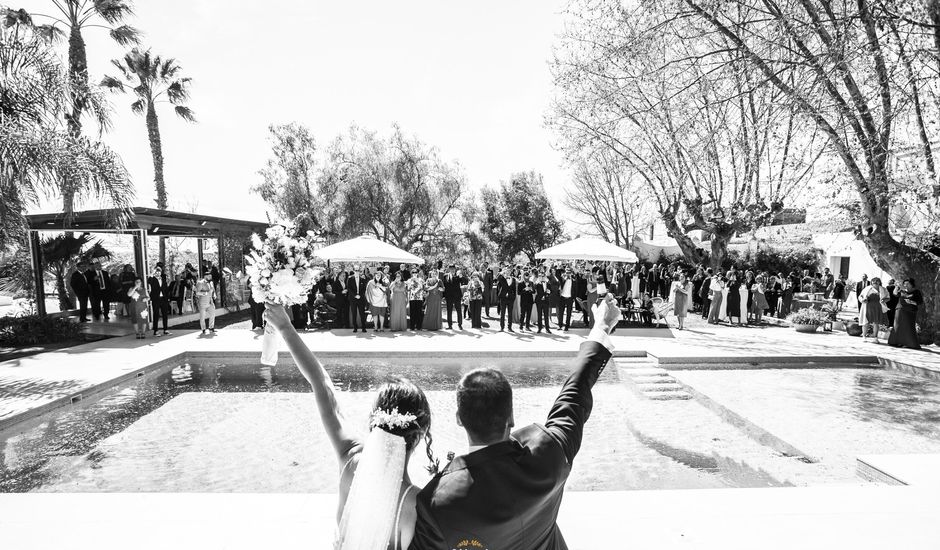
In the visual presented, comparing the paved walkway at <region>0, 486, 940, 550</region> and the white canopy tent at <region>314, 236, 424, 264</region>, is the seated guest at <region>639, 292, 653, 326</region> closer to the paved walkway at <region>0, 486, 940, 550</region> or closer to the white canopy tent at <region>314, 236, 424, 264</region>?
A: the white canopy tent at <region>314, 236, 424, 264</region>

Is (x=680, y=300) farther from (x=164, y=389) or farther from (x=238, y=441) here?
(x=164, y=389)

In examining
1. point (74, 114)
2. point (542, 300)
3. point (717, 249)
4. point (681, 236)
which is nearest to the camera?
point (74, 114)

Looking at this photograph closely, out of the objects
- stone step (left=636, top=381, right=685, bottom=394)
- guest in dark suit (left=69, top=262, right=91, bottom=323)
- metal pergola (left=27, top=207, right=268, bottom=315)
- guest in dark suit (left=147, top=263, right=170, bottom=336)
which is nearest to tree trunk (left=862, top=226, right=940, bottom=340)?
stone step (left=636, top=381, right=685, bottom=394)

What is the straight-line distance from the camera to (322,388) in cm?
223

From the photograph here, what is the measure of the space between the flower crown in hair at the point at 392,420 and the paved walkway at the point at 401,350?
7.49 meters

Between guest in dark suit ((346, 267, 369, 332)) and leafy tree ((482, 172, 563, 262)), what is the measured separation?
63.4ft

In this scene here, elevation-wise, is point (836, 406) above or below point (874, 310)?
below

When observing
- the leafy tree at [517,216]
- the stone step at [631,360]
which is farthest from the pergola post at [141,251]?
the leafy tree at [517,216]

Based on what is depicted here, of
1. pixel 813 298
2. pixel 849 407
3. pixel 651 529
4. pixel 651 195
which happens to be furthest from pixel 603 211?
pixel 651 529

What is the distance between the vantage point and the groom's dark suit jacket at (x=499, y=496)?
5.44ft

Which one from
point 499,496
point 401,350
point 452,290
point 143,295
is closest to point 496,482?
point 499,496

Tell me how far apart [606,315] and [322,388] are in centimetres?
135

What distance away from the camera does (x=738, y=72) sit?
429 inches

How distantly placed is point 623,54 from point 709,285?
9.88 meters
